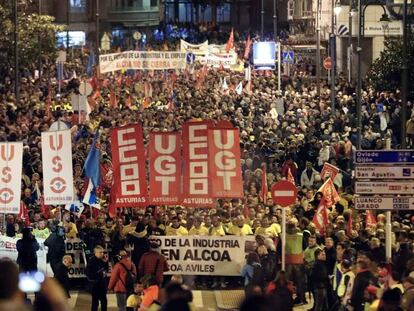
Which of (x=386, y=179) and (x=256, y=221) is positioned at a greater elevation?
(x=386, y=179)

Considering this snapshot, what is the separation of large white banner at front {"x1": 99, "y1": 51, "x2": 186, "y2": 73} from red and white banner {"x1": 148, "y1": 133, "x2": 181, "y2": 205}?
81.7ft

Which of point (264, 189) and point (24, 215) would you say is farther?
point (264, 189)

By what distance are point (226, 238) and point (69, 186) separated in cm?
239

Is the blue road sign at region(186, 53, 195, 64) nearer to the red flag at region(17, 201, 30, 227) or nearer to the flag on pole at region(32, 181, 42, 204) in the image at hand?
the flag on pole at region(32, 181, 42, 204)

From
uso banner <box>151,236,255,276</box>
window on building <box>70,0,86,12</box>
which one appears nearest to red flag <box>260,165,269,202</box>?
A: uso banner <box>151,236,255,276</box>

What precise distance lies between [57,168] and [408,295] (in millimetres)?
8828

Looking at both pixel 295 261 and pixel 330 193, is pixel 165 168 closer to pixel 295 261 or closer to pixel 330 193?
pixel 295 261

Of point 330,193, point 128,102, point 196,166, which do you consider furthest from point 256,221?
point 128,102

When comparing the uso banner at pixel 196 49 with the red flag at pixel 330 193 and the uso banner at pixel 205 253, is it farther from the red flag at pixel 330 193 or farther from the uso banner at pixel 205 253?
the uso banner at pixel 205 253

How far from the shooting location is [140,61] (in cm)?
4712

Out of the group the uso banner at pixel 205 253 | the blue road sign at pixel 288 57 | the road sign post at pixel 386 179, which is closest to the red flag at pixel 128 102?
the blue road sign at pixel 288 57

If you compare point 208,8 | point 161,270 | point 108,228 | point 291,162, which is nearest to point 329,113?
point 291,162

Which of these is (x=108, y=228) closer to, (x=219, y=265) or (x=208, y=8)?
(x=219, y=265)

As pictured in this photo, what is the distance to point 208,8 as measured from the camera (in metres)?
118
